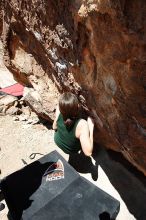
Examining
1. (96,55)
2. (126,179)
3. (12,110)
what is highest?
(96,55)

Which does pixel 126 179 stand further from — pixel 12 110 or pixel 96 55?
pixel 12 110

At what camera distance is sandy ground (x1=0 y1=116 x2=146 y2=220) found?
4.02 meters

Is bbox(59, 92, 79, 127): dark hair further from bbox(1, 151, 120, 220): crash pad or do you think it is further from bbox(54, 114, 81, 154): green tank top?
bbox(1, 151, 120, 220): crash pad

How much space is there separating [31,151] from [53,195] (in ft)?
4.74

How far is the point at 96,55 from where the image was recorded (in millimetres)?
2727

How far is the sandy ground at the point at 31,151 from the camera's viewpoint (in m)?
4.02

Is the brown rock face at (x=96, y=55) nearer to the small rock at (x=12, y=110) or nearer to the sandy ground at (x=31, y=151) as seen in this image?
the sandy ground at (x=31, y=151)

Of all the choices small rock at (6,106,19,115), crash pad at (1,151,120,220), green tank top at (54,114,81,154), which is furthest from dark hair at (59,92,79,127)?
small rock at (6,106,19,115)

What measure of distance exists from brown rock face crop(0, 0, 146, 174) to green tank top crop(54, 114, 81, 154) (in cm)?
28

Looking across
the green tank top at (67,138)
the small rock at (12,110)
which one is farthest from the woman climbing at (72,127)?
the small rock at (12,110)

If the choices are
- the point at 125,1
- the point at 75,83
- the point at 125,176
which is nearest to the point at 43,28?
the point at 75,83

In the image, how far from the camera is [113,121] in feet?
10.0

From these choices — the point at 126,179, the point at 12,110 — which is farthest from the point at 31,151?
the point at 126,179

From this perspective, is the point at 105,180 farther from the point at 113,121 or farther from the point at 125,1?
the point at 125,1
